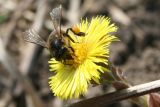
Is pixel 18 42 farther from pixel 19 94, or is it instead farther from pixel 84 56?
pixel 84 56

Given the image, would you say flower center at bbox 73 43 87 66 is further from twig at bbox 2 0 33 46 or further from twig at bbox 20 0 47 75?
twig at bbox 2 0 33 46

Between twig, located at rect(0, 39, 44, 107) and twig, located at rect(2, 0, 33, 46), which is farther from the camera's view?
twig, located at rect(2, 0, 33, 46)

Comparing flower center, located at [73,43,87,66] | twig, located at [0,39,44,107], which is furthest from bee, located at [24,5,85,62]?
twig, located at [0,39,44,107]

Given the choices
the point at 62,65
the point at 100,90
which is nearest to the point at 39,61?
the point at 100,90

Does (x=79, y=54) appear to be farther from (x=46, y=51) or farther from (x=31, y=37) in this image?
(x=46, y=51)

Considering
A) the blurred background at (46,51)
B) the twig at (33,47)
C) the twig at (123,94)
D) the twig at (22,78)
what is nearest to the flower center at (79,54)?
the twig at (123,94)

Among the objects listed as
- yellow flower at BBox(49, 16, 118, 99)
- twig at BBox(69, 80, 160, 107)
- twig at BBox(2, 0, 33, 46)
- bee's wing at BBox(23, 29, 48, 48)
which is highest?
twig at BBox(2, 0, 33, 46)
